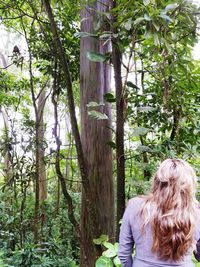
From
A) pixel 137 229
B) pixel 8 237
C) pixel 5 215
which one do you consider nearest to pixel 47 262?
pixel 8 237

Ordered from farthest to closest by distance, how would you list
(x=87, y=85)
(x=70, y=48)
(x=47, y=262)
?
1. (x=47, y=262)
2. (x=70, y=48)
3. (x=87, y=85)

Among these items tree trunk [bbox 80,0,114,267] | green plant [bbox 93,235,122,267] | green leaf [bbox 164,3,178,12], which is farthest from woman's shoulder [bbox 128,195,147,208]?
tree trunk [bbox 80,0,114,267]

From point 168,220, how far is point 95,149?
1427mm

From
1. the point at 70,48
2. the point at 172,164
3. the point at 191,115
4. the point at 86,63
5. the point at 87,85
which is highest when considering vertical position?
the point at 70,48

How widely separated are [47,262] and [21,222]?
35.8 inches

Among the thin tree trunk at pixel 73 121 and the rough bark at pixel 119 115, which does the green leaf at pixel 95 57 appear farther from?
Answer: the thin tree trunk at pixel 73 121

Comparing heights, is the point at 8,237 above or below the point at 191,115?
below

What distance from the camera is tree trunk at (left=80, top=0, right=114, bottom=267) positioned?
2.76 m

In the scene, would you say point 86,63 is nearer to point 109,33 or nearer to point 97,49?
point 97,49

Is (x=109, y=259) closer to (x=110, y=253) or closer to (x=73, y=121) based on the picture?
(x=110, y=253)

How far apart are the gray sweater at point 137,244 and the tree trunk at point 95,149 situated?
3.88 feet

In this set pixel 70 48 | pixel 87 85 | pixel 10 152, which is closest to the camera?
pixel 87 85

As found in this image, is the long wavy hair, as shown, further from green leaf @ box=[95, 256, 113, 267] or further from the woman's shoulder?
green leaf @ box=[95, 256, 113, 267]

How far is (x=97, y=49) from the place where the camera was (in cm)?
284
